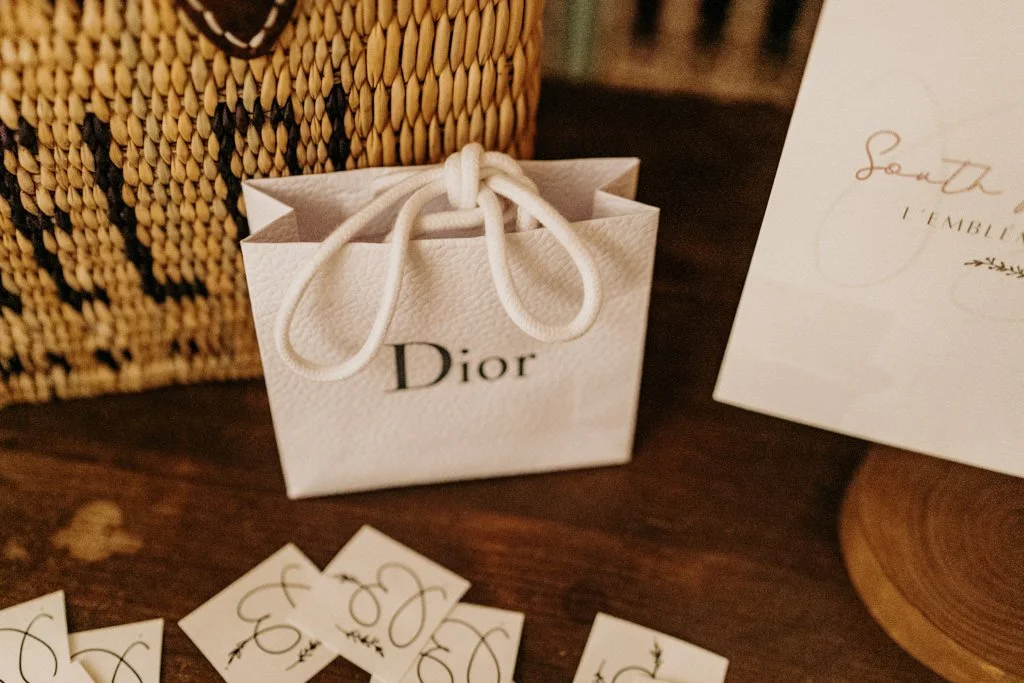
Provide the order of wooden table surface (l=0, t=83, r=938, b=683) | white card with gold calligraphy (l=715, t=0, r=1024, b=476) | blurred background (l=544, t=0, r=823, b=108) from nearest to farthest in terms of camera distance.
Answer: white card with gold calligraphy (l=715, t=0, r=1024, b=476) → wooden table surface (l=0, t=83, r=938, b=683) → blurred background (l=544, t=0, r=823, b=108)

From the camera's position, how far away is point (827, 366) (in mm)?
505

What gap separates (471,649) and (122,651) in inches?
8.2

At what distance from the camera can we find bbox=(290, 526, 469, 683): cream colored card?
1.57 ft

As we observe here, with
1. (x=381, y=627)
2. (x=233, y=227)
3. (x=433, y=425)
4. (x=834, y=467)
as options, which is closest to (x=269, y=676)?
(x=381, y=627)

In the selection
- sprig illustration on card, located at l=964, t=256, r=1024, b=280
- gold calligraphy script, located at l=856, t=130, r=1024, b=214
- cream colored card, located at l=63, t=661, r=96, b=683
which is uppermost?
gold calligraphy script, located at l=856, t=130, r=1024, b=214

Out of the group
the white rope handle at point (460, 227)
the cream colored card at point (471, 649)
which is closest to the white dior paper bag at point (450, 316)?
the white rope handle at point (460, 227)

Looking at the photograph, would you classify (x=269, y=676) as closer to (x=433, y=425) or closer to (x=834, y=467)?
(x=433, y=425)

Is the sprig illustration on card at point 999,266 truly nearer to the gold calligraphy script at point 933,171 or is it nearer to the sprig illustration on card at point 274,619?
the gold calligraphy script at point 933,171

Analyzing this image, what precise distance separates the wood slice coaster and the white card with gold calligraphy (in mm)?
48

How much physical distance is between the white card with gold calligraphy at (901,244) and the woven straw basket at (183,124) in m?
0.20

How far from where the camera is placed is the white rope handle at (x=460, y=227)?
44 cm

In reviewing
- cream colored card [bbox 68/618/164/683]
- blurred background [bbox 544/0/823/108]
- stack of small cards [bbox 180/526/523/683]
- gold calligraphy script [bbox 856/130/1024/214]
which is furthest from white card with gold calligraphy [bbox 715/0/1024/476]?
blurred background [bbox 544/0/823/108]

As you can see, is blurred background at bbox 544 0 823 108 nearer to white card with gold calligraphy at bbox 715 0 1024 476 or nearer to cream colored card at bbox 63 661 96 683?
white card with gold calligraphy at bbox 715 0 1024 476

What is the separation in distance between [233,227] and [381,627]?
0.28 metres
